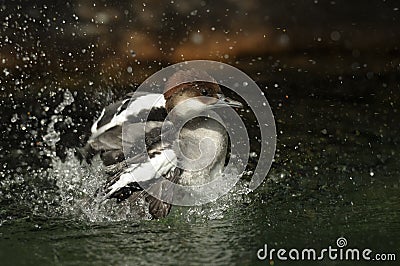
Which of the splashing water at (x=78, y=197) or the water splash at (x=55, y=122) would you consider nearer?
the splashing water at (x=78, y=197)

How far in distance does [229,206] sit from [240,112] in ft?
7.08

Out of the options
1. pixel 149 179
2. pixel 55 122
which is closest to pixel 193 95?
pixel 149 179

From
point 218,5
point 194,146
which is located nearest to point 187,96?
point 194,146

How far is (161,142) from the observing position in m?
4.59

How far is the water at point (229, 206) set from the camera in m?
4.18

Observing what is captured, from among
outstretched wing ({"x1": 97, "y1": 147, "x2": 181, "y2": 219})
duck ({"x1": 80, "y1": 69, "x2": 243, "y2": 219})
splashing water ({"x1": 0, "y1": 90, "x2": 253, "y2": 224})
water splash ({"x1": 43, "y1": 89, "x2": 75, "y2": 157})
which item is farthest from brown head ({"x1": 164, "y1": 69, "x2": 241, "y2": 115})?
water splash ({"x1": 43, "y1": 89, "x2": 75, "y2": 157})

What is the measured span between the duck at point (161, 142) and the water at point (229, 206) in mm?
143

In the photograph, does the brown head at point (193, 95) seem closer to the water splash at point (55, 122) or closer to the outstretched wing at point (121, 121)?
the outstretched wing at point (121, 121)

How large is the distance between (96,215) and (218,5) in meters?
4.95

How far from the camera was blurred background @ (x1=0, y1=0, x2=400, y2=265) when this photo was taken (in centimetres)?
436

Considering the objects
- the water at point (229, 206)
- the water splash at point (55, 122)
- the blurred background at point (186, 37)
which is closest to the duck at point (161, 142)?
the water at point (229, 206)

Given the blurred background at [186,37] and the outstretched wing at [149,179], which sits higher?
the blurred background at [186,37]

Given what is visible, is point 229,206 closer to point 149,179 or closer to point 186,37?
point 149,179

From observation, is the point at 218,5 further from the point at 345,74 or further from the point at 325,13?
the point at 345,74
